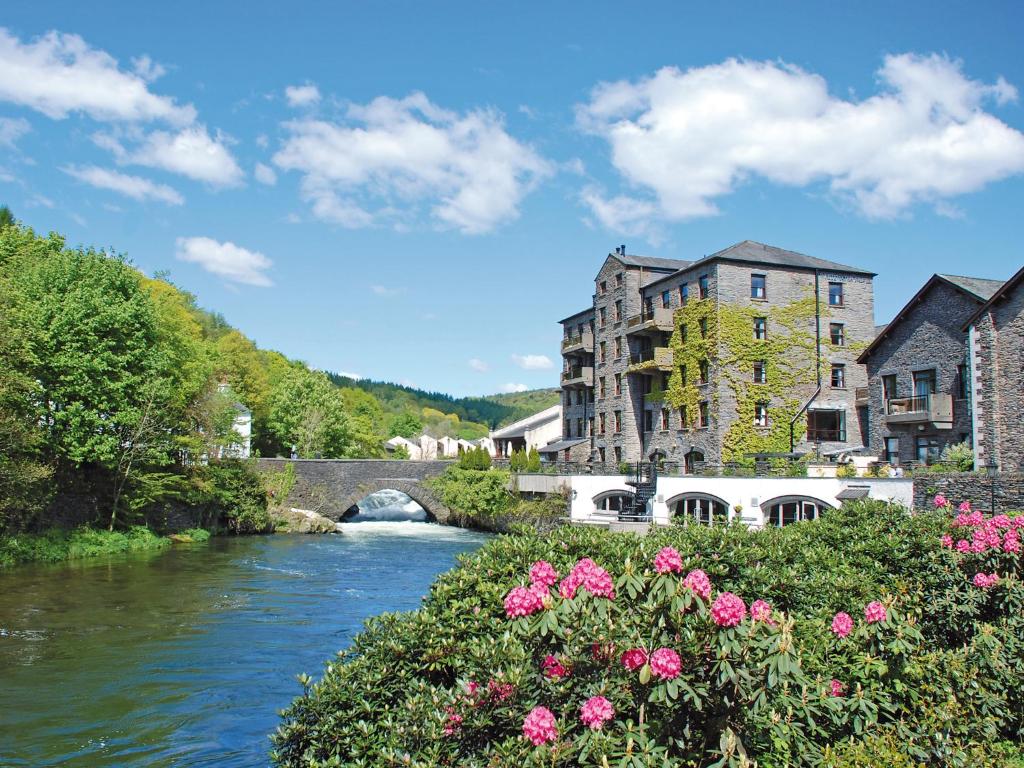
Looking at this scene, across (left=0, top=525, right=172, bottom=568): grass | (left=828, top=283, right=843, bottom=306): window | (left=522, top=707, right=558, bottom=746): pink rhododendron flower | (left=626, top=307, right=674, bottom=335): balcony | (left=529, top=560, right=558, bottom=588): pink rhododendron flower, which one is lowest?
(left=0, top=525, right=172, bottom=568): grass

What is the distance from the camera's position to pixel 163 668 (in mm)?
14898

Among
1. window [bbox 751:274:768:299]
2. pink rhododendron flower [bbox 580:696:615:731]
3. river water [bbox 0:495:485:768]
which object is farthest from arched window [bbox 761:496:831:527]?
pink rhododendron flower [bbox 580:696:615:731]

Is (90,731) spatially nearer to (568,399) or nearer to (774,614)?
(774,614)

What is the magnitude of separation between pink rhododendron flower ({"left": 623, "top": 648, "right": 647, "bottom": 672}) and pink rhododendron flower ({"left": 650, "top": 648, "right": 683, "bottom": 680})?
0.48 ft

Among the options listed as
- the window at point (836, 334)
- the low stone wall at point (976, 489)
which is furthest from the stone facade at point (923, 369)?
the low stone wall at point (976, 489)

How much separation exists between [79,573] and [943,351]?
1385 inches

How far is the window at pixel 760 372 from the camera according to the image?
4200cm

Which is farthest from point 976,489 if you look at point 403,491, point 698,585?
point 403,491

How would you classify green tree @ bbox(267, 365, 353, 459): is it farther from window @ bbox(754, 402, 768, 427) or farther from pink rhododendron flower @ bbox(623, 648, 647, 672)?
pink rhododendron flower @ bbox(623, 648, 647, 672)

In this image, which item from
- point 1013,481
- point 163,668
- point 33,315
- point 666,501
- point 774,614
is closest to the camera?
point 774,614

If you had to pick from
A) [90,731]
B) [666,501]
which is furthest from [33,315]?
[666,501]

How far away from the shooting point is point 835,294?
4356 centimetres

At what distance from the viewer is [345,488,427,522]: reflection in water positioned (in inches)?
2244

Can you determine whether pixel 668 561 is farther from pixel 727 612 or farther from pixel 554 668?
A: pixel 554 668
